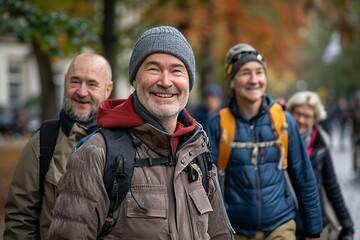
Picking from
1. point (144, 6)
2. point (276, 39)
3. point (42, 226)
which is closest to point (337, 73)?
point (276, 39)

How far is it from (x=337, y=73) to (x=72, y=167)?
162 feet

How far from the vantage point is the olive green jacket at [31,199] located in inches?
131

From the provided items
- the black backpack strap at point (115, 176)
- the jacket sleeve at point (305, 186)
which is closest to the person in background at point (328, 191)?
the jacket sleeve at point (305, 186)

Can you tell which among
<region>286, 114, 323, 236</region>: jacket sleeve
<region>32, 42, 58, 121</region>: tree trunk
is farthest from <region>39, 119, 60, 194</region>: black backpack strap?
<region>32, 42, 58, 121</region>: tree trunk

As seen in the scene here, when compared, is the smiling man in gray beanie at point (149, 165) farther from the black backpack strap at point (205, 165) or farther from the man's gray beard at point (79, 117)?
the man's gray beard at point (79, 117)

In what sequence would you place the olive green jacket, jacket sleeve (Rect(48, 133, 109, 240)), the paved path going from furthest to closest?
the paved path, the olive green jacket, jacket sleeve (Rect(48, 133, 109, 240))

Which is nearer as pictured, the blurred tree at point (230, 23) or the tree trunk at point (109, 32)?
the tree trunk at point (109, 32)

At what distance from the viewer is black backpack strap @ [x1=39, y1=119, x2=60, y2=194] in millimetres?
3377

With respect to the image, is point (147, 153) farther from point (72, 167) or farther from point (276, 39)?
point (276, 39)

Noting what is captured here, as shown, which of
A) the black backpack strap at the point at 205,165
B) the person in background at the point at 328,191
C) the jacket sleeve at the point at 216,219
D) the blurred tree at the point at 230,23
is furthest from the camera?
the blurred tree at the point at 230,23

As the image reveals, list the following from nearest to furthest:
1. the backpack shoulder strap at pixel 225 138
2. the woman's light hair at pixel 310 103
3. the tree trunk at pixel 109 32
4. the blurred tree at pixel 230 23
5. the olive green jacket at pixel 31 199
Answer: the olive green jacket at pixel 31 199, the backpack shoulder strap at pixel 225 138, the woman's light hair at pixel 310 103, the tree trunk at pixel 109 32, the blurred tree at pixel 230 23

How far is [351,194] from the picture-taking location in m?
11.6

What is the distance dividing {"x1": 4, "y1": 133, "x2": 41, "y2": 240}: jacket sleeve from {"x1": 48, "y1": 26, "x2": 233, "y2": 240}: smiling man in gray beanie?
0.89m

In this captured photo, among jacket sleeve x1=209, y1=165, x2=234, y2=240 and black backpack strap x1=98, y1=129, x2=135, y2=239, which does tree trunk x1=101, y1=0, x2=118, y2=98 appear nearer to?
jacket sleeve x1=209, y1=165, x2=234, y2=240
